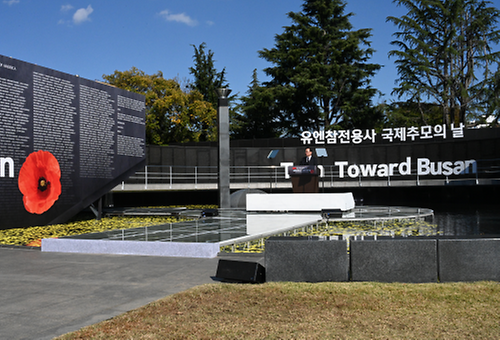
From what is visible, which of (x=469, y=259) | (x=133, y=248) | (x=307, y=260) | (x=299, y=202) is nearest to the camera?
(x=469, y=259)

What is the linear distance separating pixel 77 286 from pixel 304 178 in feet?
39.8

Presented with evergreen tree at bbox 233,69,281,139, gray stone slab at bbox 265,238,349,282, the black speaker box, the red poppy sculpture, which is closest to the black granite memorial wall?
the red poppy sculpture

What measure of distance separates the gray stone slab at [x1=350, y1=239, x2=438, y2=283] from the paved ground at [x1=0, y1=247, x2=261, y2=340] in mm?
2067

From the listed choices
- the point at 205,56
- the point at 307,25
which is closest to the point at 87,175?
the point at 307,25

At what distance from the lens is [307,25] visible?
1699 inches

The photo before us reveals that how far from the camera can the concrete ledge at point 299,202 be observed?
16.7 metres

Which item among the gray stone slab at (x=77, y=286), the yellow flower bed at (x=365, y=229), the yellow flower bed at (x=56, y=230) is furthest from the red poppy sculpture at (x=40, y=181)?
the yellow flower bed at (x=365, y=229)

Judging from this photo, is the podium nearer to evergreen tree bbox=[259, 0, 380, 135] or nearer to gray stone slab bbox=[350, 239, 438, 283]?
gray stone slab bbox=[350, 239, 438, 283]

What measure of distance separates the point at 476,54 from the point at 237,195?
2915cm

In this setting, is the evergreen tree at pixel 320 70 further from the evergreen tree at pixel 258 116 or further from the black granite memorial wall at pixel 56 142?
the black granite memorial wall at pixel 56 142

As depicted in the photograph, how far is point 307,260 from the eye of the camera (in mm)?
6102

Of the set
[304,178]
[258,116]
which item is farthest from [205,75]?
[304,178]

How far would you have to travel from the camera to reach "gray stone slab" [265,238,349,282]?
6.06m

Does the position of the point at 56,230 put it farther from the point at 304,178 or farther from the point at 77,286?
the point at 304,178
